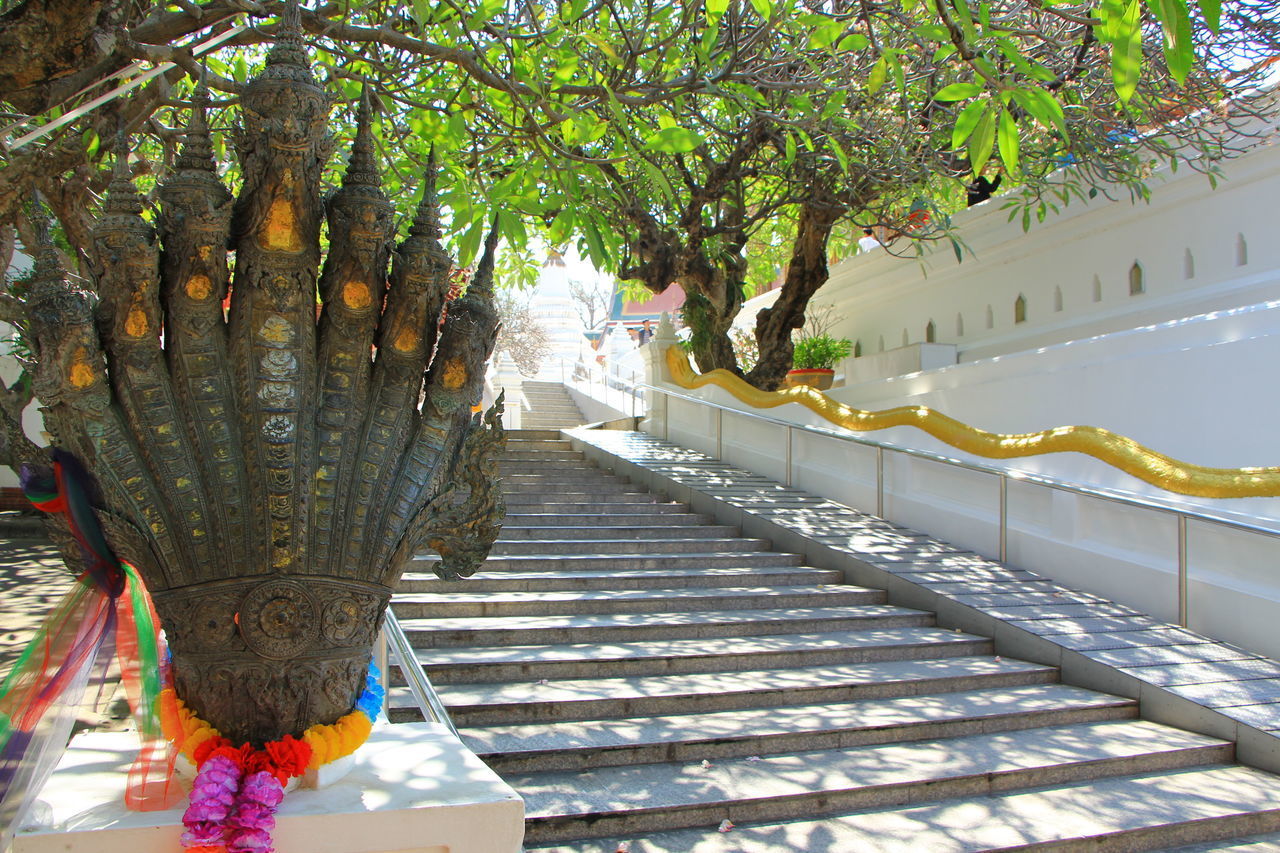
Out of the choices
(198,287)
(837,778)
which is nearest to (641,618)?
(837,778)

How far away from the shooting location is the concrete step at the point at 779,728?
456cm

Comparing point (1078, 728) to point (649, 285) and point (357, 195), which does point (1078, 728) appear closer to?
point (357, 195)

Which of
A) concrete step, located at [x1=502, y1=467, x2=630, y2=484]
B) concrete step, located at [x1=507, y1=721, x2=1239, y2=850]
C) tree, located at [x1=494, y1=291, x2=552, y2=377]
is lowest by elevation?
concrete step, located at [x1=507, y1=721, x2=1239, y2=850]

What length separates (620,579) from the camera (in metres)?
7.29

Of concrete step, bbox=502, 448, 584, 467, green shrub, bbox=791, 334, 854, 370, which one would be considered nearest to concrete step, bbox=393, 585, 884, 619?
concrete step, bbox=502, 448, 584, 467

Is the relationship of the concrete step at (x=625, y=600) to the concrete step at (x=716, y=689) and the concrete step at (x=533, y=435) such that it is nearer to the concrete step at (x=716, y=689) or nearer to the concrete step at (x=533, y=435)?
the concrete step at (x=716, y=689)

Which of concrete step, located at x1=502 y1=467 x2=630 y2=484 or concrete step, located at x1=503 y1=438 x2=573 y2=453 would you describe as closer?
concrete step, located at x1=502 y1=467 x2=630 y2=484

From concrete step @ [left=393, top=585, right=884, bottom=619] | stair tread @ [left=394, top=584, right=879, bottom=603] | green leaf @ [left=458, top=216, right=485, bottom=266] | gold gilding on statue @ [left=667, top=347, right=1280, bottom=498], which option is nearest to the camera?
green leaf @ [left=458, top=216, right=485, bottom=266]

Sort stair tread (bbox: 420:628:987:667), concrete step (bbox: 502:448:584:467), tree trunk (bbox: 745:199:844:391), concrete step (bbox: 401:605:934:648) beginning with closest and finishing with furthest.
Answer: stair tread (bbox: 420:628:987:667) < concrete step (bbox: 401:605:934:648) < concrete step (bbox: 502:448:584:467) < tree trunk (bbox: 745:199:844:391)

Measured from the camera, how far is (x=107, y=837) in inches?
81.0

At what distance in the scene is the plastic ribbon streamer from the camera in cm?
221

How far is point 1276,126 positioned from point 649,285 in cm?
647

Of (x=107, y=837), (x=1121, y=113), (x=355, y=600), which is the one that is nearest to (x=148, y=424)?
(x=355, y=600)

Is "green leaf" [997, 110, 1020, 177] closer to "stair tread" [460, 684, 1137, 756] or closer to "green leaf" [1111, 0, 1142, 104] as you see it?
"green leaf" [1111, 0, 1142, 104]
